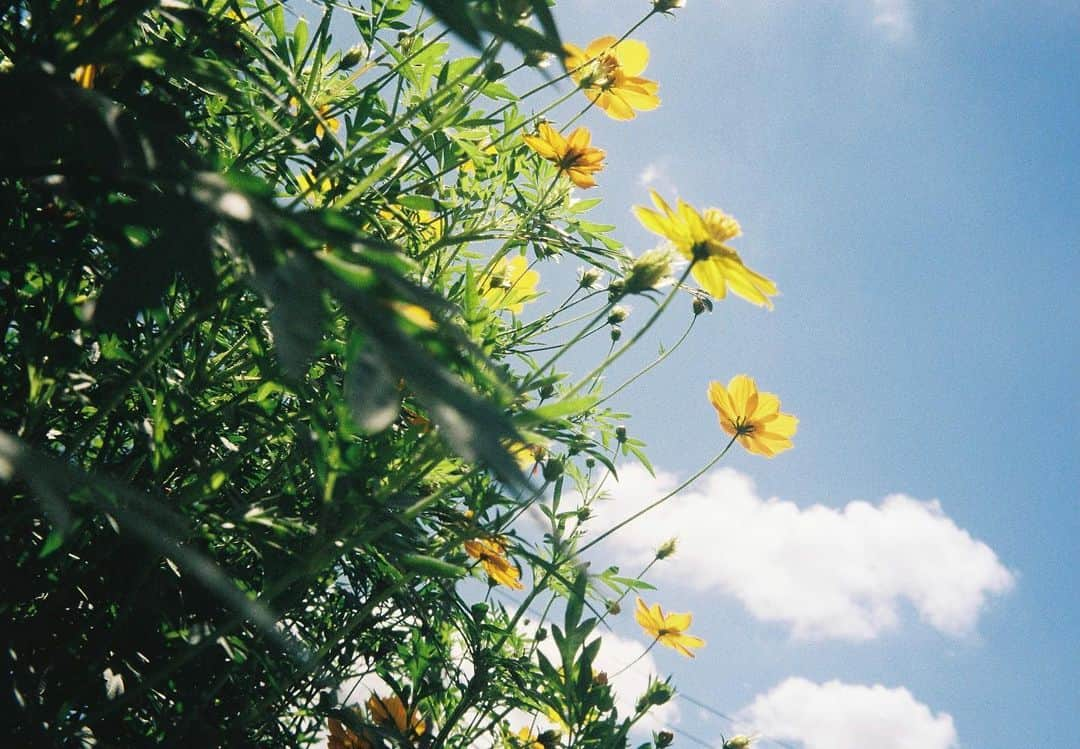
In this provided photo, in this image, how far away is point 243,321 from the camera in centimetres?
89

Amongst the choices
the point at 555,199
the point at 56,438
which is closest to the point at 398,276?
the point at 56,438

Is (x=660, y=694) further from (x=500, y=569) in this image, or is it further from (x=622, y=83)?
(x=622, y=83)

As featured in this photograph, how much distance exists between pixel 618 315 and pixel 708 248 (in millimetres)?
758

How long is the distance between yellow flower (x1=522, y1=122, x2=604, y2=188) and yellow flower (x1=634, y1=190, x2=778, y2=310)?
432 mm

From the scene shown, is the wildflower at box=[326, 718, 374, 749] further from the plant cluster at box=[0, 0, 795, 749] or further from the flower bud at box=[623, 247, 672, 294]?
the flower bud at box=[623, 247, 672, 294]

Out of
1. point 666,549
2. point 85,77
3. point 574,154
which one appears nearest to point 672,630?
point 666,549

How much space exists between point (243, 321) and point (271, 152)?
20 centimetres

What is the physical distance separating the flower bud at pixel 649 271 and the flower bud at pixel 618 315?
648mm

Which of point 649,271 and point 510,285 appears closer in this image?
point 649,271

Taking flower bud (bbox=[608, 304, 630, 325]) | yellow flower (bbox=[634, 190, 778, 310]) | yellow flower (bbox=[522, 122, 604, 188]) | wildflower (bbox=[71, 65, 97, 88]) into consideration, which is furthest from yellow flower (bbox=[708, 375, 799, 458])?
wildflower (bbox=[71, 65, 97, 88])

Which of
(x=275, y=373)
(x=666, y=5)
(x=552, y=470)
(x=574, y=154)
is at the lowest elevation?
(x=275, y=373)

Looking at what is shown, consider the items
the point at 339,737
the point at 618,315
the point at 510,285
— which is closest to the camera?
the point at 339,737

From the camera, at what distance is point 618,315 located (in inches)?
56.6

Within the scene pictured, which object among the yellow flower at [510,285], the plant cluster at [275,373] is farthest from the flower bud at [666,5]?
the yellow flower at [510,285]
